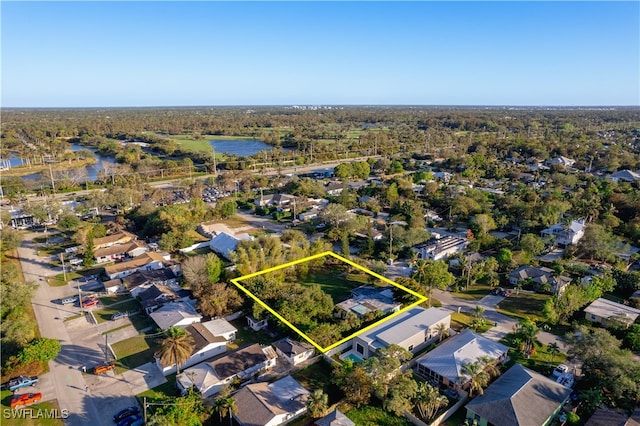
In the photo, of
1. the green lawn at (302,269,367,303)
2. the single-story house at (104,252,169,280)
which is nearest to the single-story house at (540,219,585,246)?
the green lawn at (302,269,367,303)

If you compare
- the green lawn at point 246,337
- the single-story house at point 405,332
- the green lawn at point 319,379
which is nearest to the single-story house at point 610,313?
the single-story house at point 405,332

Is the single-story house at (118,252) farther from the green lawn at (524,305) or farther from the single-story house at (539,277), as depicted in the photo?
the single-story house at (539,277)

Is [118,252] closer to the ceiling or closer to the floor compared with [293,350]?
closer to the ceiling

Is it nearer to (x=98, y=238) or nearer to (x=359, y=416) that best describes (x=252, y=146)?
(x=98, y=238)

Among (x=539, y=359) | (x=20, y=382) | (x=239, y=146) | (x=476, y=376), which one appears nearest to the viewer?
(x=476, y=376)

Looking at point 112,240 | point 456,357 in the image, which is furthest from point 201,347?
point 112,240

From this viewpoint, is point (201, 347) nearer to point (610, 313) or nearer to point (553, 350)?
point (553, 350)

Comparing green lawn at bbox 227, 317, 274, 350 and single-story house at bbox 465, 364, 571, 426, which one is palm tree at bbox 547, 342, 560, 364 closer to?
single-story house at bbox 465, 364, 571, 426
